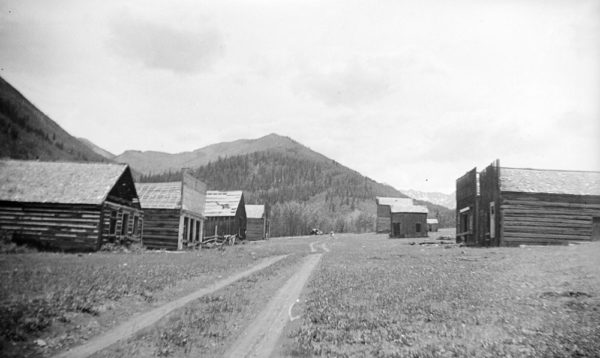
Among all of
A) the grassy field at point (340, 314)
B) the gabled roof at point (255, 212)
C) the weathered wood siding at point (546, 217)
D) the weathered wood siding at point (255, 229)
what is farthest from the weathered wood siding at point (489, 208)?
the gabled roof at point (255, 212)

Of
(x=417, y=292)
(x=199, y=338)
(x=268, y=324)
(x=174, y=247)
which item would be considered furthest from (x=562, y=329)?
(x=174, y=247)

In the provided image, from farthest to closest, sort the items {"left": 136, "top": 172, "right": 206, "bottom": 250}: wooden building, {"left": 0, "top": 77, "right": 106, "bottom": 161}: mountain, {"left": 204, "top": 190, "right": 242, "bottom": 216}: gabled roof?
{"left": 204, "top": 190, "right": 242, "bottom": 216}: gabled roof, {"left": 0, "top": 77, "right": 106, "bottom": 161}: mountain, {"left": 136, "top": 172, "right": 206, "bottom": 250}: wooden building

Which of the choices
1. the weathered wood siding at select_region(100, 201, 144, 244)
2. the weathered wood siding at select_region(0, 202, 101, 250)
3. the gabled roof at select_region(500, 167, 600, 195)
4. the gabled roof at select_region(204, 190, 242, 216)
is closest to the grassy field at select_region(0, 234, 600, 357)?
the weathered wood siding at select_region(0, 202, 101, 250)

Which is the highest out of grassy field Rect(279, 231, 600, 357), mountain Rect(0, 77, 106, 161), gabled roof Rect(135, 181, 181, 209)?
mountain Rect(0, 77, 106, 161)

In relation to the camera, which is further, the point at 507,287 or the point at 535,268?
the point at 535,268

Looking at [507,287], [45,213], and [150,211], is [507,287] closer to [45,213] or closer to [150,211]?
[45,213]

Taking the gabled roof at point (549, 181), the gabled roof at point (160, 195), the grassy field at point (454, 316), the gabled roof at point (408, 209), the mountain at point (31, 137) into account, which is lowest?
the grassy field at point (454, 316)

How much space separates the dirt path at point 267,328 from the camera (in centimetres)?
700

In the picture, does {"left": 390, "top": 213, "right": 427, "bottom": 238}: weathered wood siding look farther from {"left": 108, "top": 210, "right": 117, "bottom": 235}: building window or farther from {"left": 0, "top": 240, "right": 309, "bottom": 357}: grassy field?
{"left": 0, "top": 240, "right": 309, "bottom": 357}: grassy field

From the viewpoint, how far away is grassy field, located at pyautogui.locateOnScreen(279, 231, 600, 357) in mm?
6938

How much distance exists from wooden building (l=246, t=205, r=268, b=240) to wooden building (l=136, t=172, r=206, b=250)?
29689 mm

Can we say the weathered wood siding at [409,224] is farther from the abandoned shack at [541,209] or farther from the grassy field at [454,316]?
the grassy field at [454,316]

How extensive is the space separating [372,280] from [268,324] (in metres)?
7.31

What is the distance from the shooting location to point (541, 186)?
3316 centimetres
